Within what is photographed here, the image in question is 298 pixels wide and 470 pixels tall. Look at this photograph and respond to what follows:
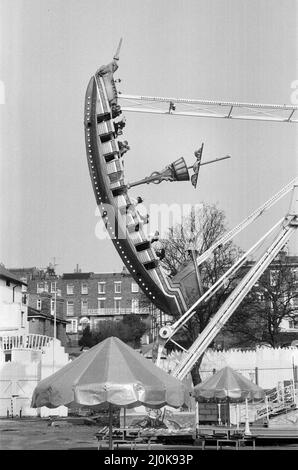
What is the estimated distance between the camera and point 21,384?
136 feet

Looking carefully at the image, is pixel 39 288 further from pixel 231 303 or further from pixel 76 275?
pixel 231 303

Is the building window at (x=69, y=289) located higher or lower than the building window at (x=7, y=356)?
higher

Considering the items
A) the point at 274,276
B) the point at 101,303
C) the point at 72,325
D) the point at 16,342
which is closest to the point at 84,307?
the point at 101,303

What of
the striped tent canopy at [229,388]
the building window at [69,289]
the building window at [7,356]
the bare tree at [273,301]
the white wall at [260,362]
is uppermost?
the building window at [69,289]

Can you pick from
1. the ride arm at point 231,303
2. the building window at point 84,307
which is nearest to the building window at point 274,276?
the ride arm at point 231,303

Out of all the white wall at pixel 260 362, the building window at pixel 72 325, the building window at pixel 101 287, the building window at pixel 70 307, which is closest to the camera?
the white wall at pixel 260 362

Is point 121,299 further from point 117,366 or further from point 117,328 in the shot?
point 117,366

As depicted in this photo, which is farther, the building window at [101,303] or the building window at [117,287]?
the building window at [101,303]

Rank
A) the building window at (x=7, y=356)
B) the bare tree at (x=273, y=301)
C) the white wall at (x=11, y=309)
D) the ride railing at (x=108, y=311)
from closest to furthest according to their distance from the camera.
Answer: the building window at (x=7, y=356), the bare tree at (x=273, y=301), the white wall at (x=11, y=309), the ride railing at (x=108, y=311)

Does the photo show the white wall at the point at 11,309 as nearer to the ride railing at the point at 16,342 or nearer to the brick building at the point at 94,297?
the ride railing at the point at 16,342

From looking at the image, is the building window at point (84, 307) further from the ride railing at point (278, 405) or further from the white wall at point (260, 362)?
the ride railing at point (278, 405)

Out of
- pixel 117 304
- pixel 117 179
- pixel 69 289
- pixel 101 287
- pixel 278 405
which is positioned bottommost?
pixel 278 405

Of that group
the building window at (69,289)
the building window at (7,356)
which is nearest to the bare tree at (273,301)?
the building window at (7,356)

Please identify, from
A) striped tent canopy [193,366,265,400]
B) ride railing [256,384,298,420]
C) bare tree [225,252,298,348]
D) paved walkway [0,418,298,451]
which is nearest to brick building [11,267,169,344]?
bare tree [225,252,298,348]
